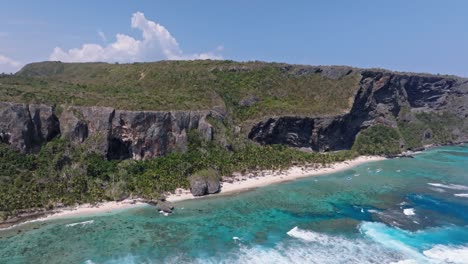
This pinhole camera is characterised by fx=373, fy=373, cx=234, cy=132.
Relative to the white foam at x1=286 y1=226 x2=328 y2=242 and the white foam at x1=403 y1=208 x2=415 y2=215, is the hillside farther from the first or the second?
the white foam at x1=403 y1=208 x2=415 y2=215

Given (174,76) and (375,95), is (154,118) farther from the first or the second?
(375,95)

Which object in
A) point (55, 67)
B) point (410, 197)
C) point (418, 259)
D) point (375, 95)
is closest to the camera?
point (418, 259)

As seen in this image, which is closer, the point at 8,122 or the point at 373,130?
the point at 8,122

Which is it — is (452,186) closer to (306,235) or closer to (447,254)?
(447,254)

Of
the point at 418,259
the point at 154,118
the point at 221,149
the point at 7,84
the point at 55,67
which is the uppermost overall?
the point at 55,67

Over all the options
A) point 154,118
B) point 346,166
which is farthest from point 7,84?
point 346,166

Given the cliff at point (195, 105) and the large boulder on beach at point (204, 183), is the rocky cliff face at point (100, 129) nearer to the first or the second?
the cliff at point (195, 105)

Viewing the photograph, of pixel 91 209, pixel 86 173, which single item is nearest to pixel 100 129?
pixel 86 173
